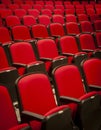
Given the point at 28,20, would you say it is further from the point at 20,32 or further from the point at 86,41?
the point at 86,41

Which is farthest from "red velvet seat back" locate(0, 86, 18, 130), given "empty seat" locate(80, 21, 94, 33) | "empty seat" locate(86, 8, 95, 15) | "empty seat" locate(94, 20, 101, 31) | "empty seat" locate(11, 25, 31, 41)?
"empty seat" locate(86, 8, 95, 15)

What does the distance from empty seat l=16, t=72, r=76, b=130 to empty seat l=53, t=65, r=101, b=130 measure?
5 cm

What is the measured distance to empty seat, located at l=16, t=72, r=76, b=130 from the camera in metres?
0.58

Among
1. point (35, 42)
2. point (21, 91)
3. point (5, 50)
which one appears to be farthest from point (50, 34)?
point (21, 91)

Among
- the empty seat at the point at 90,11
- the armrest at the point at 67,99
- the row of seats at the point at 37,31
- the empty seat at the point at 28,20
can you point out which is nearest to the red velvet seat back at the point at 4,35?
the row of seats at the point at 37,31

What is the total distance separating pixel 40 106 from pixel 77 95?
6.9 inches

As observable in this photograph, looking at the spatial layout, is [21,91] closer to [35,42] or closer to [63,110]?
[63,110]

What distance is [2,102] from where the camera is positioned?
620mm

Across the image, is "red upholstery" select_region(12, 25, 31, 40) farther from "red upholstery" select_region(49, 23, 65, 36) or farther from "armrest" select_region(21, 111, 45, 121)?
"armrest" select_region(21, 111, 45, 121)

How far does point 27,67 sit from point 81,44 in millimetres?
560

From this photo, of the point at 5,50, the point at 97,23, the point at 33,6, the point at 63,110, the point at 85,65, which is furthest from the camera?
the point at 33,6

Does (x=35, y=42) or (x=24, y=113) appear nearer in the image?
(x=24, y=113)

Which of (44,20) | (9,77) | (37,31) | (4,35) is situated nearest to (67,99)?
(9,77)

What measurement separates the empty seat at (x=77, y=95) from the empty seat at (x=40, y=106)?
52 millimetres
